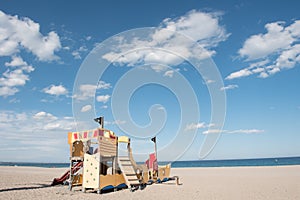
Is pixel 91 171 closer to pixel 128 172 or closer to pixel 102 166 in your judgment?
pixel 102 166

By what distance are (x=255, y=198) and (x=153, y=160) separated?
676 centimetres

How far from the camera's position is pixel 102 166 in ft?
38.6

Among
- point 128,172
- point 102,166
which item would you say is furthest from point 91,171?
point 128,172

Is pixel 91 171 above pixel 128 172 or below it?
above

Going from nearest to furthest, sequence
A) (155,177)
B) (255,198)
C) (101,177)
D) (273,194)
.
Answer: (255,198), (273,194), (101,177), (155,177)

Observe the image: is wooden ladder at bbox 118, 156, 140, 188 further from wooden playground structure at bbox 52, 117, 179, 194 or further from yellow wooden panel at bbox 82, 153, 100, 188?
→ yellow wooden panel at bbox 82, 153, 100, 188

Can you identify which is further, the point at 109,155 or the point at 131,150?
the point at 131,150

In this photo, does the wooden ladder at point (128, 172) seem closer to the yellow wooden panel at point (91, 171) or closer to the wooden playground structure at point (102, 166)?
the wooden playground structure at point (102, 166)

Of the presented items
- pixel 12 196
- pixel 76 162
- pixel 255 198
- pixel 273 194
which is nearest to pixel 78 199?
pixel 12 196

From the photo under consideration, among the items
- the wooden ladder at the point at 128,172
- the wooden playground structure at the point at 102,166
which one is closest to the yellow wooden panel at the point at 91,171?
the wooden playground structure at the point at 102,166

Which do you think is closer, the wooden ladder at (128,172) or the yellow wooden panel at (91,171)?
the yellow wooden panel at (91,171)

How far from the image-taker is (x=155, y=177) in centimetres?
1500

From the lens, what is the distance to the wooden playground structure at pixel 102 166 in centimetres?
1107

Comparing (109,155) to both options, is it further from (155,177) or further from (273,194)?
(273,194)
